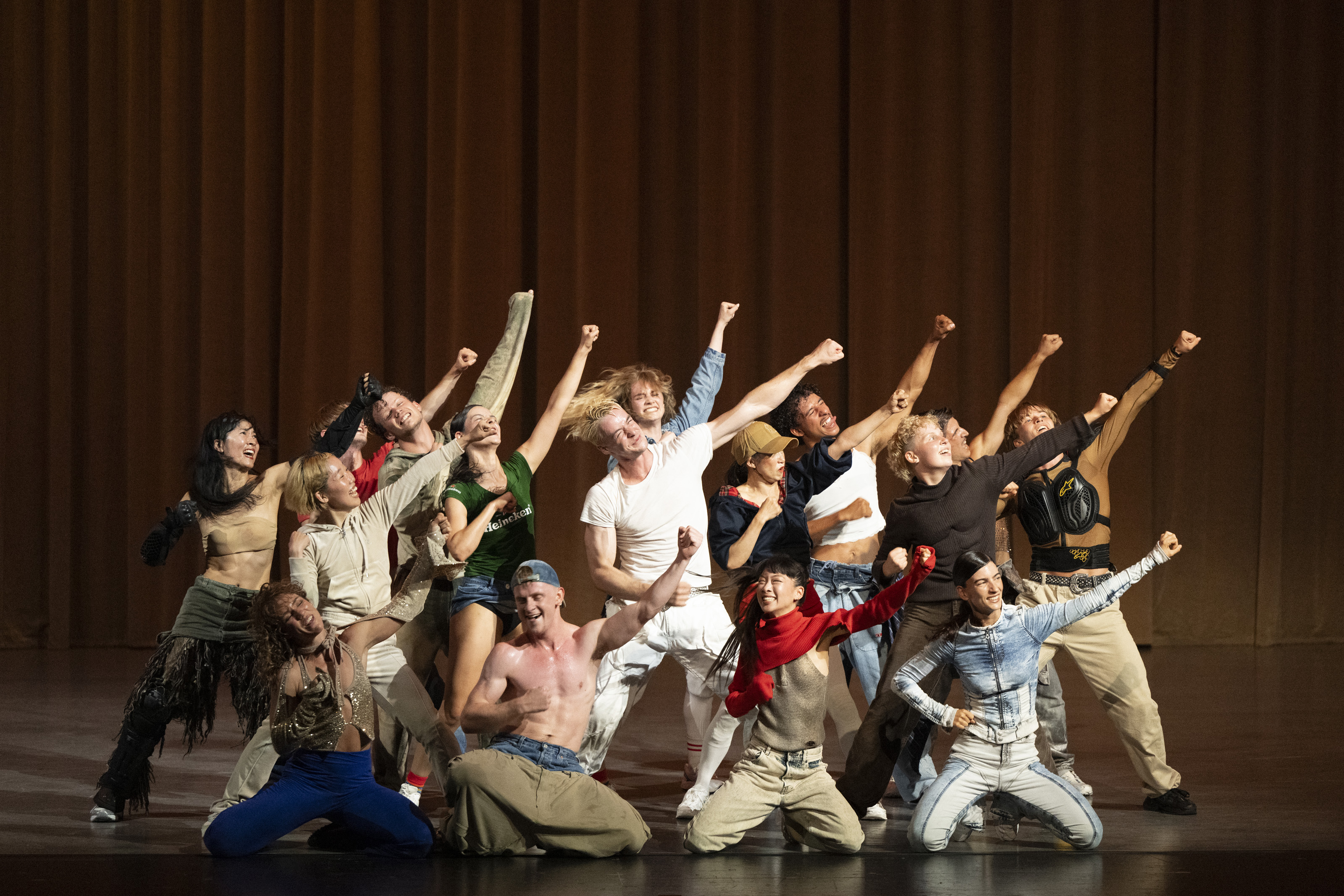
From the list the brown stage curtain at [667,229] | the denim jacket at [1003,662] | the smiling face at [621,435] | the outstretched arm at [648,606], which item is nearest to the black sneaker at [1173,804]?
the denim jacket at [1003,662]

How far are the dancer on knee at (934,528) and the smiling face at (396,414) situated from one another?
1616mm

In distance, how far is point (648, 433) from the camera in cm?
465

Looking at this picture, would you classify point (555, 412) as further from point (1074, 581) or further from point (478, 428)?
point (1074, 581)

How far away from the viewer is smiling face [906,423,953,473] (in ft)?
14.0

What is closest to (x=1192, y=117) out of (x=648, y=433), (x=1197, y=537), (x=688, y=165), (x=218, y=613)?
(x=1197, y=537)

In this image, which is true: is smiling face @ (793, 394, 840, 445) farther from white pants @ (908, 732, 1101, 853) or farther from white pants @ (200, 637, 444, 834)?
white pants @ (200, 637, 444, 834)

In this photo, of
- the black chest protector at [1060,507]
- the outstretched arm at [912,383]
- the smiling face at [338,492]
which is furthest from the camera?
the outstretched arm at [912,383]

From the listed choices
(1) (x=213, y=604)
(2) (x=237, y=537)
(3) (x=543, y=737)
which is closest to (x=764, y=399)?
(3) (x=543, y=737)

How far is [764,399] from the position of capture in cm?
467

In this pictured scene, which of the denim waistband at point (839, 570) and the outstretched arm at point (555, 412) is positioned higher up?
the outstretched arm at point (555, 412)

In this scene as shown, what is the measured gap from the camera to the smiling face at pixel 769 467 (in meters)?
4.70

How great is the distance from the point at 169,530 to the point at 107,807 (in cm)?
85

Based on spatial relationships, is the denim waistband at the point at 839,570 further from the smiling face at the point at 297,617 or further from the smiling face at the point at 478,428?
the smiling face at the point at 297,617

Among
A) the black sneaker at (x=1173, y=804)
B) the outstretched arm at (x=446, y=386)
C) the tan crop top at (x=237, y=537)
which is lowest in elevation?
the black sneaker at (x=1173, y=804)
